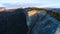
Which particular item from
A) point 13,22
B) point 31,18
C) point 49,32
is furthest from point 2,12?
point 49,32

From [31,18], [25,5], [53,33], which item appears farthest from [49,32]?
[25,5]

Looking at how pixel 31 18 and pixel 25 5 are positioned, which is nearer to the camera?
pixel 31 18

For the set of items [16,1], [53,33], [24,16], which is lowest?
[53,33]

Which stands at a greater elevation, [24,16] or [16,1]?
[16,1]

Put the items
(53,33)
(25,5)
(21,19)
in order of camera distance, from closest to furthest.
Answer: (53,33) < (21,19) < (25,5)

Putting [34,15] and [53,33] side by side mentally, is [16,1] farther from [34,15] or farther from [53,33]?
[53,33]

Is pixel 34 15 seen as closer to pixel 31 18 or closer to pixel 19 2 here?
pixel 31 18

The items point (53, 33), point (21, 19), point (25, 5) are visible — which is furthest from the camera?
point (25, 5)
